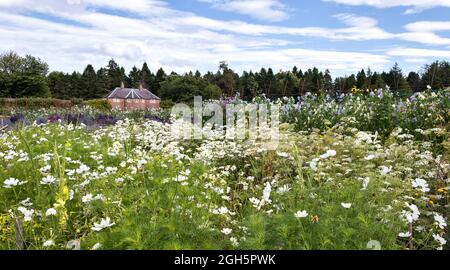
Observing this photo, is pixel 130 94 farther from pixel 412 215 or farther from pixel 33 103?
pixel 412 215

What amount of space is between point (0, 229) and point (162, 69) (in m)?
56.3

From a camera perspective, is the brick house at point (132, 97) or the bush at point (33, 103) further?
the brick house at point (132, 97)

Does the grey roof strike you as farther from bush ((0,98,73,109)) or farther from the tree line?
bush ((0,98,73,109))

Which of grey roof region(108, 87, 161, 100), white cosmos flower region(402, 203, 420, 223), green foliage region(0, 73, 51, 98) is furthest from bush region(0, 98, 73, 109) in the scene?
white cosmos flower region(402, 203, 420, 223)

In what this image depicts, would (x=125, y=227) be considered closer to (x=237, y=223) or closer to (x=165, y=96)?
(x=237, y=223)

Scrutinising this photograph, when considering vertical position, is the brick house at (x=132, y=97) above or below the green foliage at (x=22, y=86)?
below

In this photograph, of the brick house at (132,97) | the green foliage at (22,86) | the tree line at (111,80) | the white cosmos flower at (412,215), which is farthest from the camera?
the brick house at (132,97)

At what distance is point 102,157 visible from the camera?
16.5ft

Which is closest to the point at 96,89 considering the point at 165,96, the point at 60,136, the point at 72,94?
the point at 72,94

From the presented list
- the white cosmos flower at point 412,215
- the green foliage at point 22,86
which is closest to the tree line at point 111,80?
the green foliage at point 22,86

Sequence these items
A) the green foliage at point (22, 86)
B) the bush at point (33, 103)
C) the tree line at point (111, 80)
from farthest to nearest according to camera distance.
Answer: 1. the green foliage at point (22, 86)
2. the tree line at point (111, 80)
3. the bush at point (33, 103)

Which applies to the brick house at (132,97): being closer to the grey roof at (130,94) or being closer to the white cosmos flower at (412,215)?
the grey roof at (130,94)

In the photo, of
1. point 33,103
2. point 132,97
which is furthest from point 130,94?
point 33,103

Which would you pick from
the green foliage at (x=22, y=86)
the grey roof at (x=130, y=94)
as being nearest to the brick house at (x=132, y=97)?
the grey roof at (x=130, y=94)
